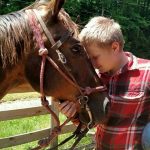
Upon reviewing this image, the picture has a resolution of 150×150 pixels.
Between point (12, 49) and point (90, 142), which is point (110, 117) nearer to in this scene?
point (12, 49)

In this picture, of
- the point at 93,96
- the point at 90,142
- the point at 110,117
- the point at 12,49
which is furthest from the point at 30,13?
the point at 90,142

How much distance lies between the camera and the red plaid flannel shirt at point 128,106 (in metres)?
2.78

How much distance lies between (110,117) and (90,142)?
3.09m

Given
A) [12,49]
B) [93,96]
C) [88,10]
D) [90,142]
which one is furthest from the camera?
[88,10]

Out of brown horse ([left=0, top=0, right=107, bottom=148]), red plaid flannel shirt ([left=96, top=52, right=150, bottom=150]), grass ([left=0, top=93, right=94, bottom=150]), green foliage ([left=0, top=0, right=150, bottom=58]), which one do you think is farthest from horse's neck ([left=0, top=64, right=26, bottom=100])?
green foliage ([left=0, top=0, right=150, bottom=58])

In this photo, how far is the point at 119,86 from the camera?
283 centimetres

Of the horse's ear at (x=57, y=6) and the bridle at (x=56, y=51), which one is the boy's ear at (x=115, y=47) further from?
the horse's ear at (x=57, y=6)

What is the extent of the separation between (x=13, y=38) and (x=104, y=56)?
580 millimetres

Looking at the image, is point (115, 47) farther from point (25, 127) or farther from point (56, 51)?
point (25, 127)

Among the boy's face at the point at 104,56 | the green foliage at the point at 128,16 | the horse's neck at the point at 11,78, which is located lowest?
the green foliage at the point at 128,16

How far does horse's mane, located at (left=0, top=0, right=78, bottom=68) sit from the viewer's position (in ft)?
8.70

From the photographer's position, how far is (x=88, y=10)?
14312 mm

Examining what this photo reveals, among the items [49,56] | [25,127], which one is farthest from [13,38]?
[25,127]

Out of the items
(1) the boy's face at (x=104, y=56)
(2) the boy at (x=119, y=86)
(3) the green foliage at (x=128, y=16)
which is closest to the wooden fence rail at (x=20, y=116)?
(2) the boy at (x=119, y=86)
